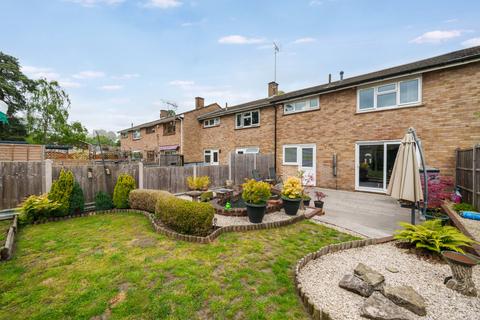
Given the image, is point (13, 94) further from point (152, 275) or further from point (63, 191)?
point (152, 275)

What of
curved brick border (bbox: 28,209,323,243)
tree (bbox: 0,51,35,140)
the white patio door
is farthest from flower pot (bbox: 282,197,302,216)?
tree (bbox: 0,51,35,140)

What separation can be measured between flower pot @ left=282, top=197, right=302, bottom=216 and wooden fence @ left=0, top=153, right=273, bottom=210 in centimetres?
578

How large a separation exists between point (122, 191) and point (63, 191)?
66.3 inches

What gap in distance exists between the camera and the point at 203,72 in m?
18.0

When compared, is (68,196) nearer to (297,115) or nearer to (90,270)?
(90,270)

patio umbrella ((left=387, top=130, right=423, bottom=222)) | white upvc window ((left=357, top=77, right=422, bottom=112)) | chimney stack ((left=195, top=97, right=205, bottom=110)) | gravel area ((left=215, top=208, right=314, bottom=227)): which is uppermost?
chimney stack ((left=195, top=97, right=205, bottom=110))

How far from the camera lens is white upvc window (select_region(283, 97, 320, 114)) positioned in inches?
490

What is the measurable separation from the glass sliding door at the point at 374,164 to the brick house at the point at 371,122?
0.13ft

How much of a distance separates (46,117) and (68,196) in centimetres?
2629

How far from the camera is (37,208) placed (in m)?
6.14

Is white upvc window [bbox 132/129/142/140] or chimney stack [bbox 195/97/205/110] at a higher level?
chimney stack [bbox 195/97/205/110]

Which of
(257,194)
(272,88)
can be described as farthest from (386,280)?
(272,88)

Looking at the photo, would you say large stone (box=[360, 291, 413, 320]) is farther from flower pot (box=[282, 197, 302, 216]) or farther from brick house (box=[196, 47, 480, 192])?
brick house (box=[196, 47, 480, 192])

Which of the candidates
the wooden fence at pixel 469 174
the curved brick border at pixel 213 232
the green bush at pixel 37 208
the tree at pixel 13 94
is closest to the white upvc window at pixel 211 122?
the curved brick border at pixel 213 232
